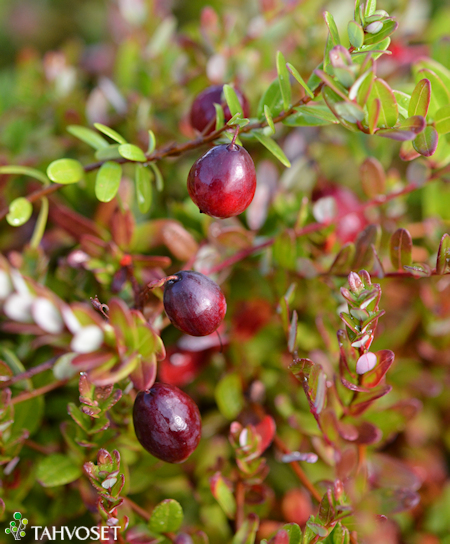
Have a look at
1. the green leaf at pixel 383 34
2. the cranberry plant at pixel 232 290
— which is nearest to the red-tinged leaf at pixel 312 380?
the cranberry plant at pixel 232 290

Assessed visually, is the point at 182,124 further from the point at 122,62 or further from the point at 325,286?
the point at 325,286

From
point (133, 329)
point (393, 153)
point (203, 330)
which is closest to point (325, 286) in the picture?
point (203, 330)

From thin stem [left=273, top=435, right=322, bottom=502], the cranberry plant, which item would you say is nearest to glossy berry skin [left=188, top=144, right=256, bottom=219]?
the cranberry plant

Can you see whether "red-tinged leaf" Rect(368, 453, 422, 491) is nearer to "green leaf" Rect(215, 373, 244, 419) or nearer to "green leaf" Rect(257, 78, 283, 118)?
"green leaf" Rect(215, 373, 244, 419)

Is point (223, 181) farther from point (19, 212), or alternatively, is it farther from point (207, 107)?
point (19, 212)

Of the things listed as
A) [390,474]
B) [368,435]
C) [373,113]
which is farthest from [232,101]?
[390,474]

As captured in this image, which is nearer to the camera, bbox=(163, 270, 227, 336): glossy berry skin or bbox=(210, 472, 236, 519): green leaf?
bbox=(163, 270, 227, 336): glossy berry skin
